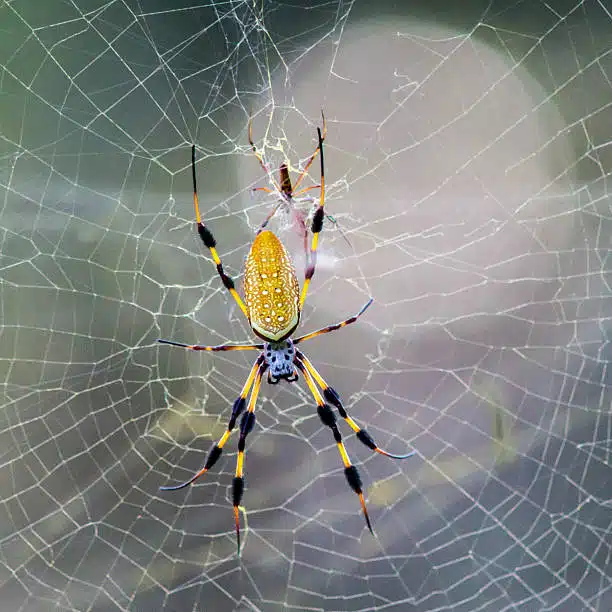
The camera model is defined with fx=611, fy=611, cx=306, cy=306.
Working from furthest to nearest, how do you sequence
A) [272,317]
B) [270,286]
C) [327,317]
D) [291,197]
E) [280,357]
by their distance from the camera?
[327,317]
[280,357]
[291,197]
[272,317]
[270,286]

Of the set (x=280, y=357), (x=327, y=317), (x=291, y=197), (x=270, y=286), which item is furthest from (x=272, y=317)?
(x=327, y=317)

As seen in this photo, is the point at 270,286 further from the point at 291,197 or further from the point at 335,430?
the point at 335,430

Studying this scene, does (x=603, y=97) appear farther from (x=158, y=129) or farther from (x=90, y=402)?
(x=90, y=402)

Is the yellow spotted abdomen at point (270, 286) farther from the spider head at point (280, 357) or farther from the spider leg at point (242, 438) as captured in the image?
the spider leg at point (242, 438)

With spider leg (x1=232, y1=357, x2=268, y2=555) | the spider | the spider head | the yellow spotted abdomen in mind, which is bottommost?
spider leg (x1=232, y1=357, x2=268, y2=555)

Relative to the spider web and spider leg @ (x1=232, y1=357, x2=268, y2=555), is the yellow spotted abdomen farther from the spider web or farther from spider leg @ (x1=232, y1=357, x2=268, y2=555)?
the spider web

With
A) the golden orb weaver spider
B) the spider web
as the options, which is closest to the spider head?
the golden orb weaver spider

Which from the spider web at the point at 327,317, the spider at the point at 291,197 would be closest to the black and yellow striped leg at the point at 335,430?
the spider at the point at 291,197

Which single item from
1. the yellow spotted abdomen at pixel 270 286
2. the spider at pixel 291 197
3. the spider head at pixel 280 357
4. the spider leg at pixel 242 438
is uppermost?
the spider at pixel 291 197
